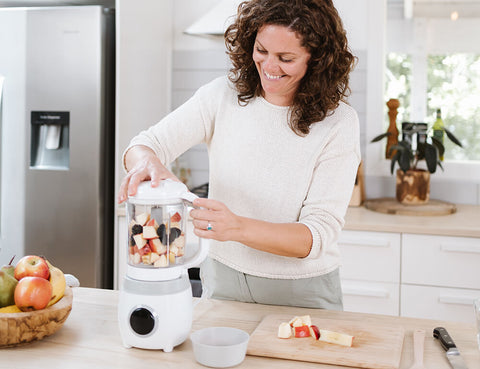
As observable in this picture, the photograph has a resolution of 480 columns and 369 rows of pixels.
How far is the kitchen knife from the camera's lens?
1.23m

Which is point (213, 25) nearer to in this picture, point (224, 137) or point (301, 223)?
point (224, 137)

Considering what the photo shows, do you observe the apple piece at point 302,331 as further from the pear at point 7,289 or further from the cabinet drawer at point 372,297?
the cabinet drawer at point 372,297

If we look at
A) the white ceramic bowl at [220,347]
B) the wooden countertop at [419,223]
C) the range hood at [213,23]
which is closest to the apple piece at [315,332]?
the white ceramic bowl at [220,347]

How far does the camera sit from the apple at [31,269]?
1.34 metres

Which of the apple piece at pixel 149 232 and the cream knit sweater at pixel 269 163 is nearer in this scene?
the apple piece at pixel 149 232

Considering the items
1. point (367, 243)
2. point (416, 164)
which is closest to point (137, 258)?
point (367, 243)

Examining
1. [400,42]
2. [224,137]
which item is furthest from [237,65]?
[400,42]

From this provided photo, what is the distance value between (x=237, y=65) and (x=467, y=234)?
1.31m

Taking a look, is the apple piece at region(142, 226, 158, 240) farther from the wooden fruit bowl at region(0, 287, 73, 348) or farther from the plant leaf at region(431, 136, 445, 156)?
the plant leaf at region(431, 136, 445, 156)

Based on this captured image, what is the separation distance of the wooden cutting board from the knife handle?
73 mm

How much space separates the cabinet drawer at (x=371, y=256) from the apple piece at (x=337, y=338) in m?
1.34

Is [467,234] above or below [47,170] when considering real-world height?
below

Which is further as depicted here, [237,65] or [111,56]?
[111,56]

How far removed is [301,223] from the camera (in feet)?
5.05
